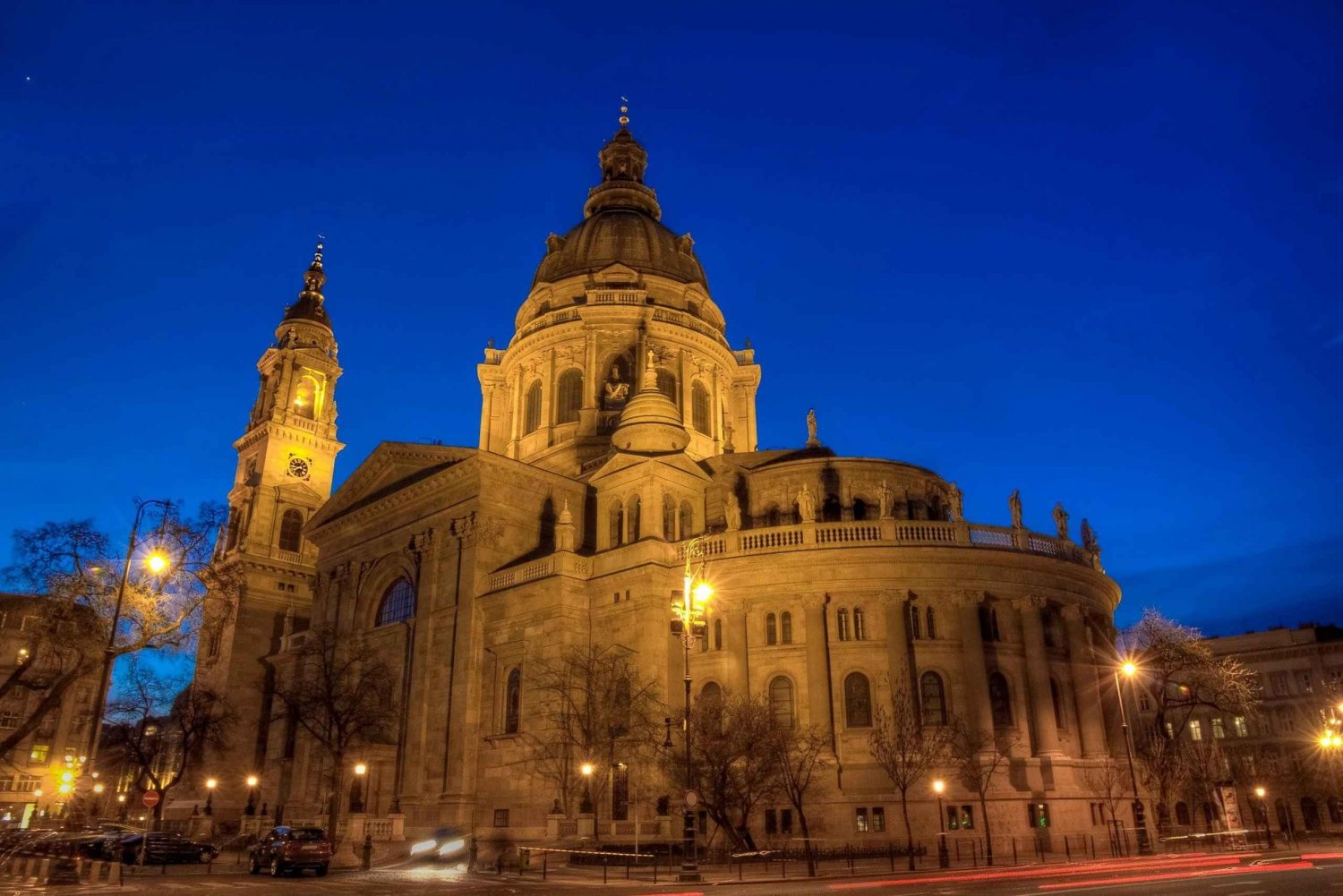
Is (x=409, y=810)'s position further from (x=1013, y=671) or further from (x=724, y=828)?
(x=1013, y=671)

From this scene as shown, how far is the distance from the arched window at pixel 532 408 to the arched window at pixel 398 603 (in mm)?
18099

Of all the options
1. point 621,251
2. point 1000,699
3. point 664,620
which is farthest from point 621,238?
point 1000,699

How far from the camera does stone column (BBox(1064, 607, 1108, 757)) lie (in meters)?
41.3

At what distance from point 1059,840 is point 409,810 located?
2709 cm

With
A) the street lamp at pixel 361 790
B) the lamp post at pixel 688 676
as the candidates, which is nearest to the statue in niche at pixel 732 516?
the lamp post at pixel 688 676

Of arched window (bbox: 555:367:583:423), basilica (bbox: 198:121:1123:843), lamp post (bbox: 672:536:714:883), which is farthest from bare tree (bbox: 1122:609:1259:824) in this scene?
arched window (bbox: 555:367:583:423)

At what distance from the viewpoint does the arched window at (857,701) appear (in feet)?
131

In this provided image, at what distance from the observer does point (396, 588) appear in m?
52.5

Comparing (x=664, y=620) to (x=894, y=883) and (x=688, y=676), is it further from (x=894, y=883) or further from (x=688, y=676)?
(x=894, y=883)

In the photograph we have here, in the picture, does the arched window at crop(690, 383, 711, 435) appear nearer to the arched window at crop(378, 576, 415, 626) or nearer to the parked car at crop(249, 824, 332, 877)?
the arched window at crop(378, 576, 415, 626)

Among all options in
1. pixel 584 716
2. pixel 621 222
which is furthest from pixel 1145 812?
pixel 621 222

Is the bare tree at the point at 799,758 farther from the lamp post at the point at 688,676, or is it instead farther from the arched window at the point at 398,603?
the arched window at the point at 398,603

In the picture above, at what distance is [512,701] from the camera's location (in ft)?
144

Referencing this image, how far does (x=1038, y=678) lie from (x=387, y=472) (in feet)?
114
